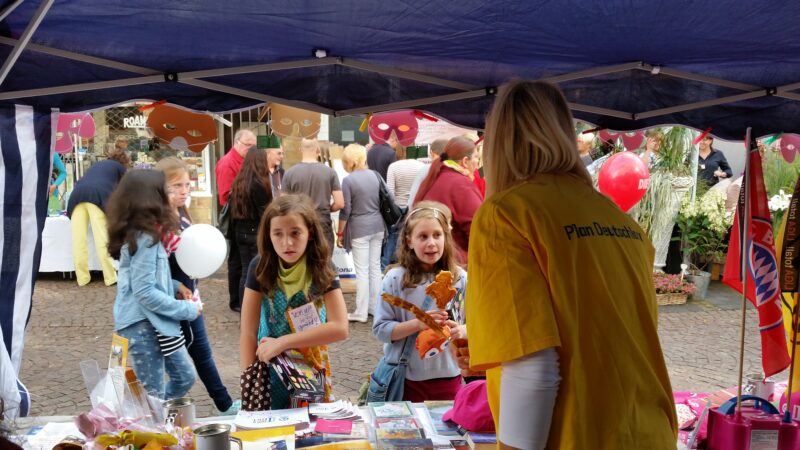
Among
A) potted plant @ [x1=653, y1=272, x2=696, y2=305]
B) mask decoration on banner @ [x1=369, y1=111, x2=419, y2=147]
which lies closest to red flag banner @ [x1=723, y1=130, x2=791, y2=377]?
mask decoration on banner @ [x1=369, y1=111, x2=419, y2=147]

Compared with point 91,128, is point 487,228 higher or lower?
lower

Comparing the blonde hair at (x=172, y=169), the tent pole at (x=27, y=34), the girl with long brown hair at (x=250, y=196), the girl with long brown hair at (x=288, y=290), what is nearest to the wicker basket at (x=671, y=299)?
the girl with long brown hair at (x=250, y=196)

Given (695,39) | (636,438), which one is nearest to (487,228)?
(636,438)

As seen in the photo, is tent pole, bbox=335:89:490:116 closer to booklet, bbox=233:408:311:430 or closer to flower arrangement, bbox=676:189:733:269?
booklet, bbox=233:408:311:430

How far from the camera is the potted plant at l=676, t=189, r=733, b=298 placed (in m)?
8.23

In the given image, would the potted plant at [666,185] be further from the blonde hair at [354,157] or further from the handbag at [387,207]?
the blonde hair at [354,157]

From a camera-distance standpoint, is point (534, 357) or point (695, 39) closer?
point (534, 357)

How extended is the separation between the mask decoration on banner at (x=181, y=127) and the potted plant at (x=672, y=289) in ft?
19.4

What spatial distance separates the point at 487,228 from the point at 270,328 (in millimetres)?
1703

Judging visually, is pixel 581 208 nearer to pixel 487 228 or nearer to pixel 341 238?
pixel 487 228

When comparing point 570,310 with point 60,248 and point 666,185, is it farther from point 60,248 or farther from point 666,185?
point 60,248

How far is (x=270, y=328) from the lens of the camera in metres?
2.92

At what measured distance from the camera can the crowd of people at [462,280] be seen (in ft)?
4.59

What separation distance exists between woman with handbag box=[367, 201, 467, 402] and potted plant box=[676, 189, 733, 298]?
19.8ft
